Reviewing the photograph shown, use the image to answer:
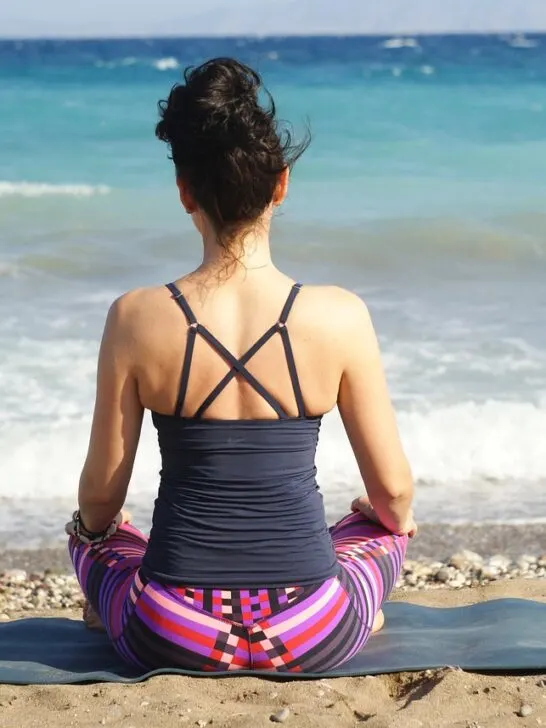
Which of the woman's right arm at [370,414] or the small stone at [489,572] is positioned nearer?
the woman's right arm at [370,414]

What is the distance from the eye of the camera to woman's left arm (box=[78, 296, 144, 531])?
2709mm

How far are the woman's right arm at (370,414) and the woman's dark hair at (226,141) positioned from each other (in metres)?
0.37

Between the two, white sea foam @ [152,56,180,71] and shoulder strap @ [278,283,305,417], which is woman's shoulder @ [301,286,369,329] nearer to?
shoulder strap @ [278,283,305,417]

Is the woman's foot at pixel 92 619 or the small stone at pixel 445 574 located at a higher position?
the woman's foot at pixel 92 619

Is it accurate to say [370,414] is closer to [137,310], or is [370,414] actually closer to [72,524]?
[137,310]

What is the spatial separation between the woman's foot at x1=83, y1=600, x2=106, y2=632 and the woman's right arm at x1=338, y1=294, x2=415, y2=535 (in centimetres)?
98

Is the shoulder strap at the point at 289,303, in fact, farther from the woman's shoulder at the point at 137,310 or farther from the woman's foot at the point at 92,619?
the woman's foot at the point at 92,619

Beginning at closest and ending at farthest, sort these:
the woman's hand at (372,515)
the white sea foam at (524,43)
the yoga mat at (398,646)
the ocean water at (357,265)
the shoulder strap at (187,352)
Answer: the shoulder strap at (187,352) → the yoga mat at (398,646) → the woman's hand at (372,515) → the ocean water at (357,265) → the white sea foam at (524,43)

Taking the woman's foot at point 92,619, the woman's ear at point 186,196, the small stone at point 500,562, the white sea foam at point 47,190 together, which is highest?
the woman's ear at point 186,196

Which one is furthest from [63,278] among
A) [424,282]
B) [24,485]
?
[24,485]

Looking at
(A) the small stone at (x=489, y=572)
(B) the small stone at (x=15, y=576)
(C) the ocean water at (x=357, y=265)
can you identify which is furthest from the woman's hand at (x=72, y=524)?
(A) the small stone at (x=489, y=572)

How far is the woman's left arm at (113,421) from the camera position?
271 centimetres

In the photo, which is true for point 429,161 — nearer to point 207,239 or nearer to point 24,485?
point 24,485

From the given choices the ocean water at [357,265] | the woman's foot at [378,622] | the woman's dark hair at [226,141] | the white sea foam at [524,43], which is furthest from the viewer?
the white sea foam at [524,43]
